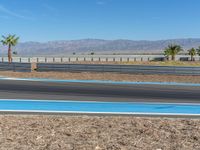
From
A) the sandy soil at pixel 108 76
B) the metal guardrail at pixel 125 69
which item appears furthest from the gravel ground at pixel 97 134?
the metal guardrail at pixel 125 69

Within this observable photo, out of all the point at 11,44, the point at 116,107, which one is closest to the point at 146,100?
the point at 116,107

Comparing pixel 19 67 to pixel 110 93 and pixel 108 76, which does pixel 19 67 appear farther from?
pixel 110 93

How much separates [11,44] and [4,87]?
40105 millimetres

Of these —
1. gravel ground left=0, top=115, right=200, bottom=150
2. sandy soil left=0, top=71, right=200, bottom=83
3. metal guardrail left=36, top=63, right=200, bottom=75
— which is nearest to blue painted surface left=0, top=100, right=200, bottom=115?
gravel ground left=0, top=115, right=200, bottom=150

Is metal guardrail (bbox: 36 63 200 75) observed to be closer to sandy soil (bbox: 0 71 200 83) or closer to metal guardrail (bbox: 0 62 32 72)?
sandy soil (bbox: 0 71 200 83)

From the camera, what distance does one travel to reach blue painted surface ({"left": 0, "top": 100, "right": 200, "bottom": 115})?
1255cm

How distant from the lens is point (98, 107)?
43.9 feet

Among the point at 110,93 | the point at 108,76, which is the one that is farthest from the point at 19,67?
the point at 110,93

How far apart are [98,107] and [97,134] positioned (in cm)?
524

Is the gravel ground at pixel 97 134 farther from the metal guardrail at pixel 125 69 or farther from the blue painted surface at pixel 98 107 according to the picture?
the metal guardrail at pixel 125 69

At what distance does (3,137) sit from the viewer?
7855 mm

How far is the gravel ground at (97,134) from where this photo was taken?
729 centimetres

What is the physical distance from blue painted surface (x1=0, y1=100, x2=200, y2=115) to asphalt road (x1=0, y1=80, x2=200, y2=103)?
1072 mm

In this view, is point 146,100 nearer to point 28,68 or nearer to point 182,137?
point 182,137
